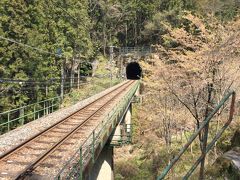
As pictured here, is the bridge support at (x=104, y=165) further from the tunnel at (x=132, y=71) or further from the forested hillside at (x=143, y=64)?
the tunnel at (x=132, y=71)

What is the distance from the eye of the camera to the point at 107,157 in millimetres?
18500

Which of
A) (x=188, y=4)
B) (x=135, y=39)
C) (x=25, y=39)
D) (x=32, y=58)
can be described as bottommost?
(x=32, y=58)

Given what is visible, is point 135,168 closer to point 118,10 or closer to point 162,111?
point 162,111

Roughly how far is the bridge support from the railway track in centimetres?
192

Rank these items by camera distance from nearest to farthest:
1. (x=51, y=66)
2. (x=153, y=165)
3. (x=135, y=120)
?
(x=153, y=165) < (x=51, y=66) < (x=135, y=120)

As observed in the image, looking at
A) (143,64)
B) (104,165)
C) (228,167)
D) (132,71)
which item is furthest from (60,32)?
(228,167)

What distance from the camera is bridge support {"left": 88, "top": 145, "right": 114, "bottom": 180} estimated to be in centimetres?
1597

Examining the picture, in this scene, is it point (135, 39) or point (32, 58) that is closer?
point (32, 58)

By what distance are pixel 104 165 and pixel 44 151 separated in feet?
23.7

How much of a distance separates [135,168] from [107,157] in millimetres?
12047

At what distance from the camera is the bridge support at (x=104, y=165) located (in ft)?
52.4

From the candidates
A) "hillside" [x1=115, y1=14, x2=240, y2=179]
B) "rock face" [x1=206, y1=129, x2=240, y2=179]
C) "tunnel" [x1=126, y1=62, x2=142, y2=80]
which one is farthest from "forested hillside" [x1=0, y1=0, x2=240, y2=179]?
"tunnel" [x1=126, y1=62, x2=142, y2=80]

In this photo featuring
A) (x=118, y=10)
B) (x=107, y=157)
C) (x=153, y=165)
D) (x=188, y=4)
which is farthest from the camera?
(x=118, y=10)

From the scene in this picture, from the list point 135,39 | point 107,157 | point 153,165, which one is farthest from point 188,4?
point 107,157
